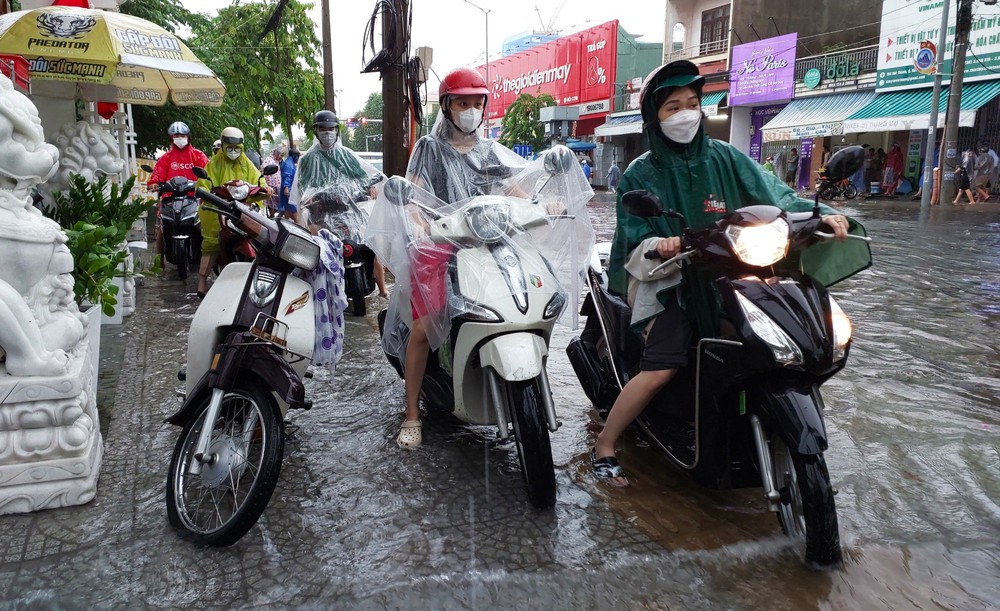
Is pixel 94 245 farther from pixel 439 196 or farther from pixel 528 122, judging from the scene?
pixel 528 122

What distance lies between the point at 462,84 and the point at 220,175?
4.68m

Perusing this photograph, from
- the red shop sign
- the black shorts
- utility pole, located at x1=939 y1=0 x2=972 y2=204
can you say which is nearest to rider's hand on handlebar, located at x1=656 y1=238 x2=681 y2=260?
the black shorts

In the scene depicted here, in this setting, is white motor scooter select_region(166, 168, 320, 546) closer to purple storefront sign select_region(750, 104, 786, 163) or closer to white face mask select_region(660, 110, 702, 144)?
white face mask select_region(660, 110, 702, 144)

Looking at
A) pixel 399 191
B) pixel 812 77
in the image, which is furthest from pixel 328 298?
pixel 812 77

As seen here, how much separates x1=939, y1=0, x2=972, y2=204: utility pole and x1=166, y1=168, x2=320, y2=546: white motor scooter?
738 inches

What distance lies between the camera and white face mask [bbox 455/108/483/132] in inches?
139

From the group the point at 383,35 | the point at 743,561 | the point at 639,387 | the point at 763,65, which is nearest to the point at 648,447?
the point at 639,387

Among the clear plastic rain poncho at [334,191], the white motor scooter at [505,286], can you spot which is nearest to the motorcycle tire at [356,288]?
the clear plastic rain poncho at [334,191]

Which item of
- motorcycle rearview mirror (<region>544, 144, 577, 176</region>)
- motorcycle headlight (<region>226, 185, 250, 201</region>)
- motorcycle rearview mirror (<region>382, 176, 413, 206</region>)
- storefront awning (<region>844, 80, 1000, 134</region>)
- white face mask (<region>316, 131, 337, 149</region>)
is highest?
storefront awning (<region>844, 80, 1000, 134</region>)

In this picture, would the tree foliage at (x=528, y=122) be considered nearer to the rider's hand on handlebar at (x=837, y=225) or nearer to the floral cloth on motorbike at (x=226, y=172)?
the floral cloth on motorbike at (x=226, y=172)

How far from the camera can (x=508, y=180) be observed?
3.54m

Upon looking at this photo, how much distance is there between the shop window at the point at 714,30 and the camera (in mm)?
30562

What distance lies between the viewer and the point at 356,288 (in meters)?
6.51

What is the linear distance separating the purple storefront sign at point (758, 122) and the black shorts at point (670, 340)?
2676 cm
